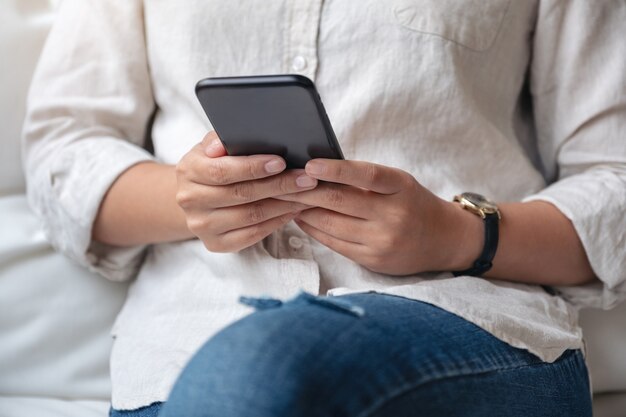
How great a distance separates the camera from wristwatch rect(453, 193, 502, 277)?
83 centimetres

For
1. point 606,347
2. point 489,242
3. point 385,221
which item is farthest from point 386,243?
point 606,347

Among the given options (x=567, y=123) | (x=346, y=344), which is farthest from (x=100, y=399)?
(x=567, y=123)

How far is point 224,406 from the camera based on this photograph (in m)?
0.54

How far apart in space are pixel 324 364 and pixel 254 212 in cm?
24

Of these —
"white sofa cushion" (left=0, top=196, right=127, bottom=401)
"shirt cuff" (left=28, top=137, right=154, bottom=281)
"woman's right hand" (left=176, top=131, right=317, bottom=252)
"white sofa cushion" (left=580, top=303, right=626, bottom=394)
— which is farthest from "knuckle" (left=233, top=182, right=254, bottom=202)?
"white sofa cushion" (left=580, top=303, right=626, bottom=394)

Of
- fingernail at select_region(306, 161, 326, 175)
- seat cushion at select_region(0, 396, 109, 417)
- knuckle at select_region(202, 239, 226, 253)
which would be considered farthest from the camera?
seat cushion at select_region(0, 396, 109, 417)

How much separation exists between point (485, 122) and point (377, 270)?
0.22 m

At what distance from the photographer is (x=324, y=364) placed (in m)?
0.56

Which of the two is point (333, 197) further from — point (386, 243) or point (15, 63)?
point (15, 63)

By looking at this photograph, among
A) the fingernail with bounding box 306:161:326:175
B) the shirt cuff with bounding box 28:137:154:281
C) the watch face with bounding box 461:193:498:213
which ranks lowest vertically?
the shirt cuff with bounding box 28:137:154:281

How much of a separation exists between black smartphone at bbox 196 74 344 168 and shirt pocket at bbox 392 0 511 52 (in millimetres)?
228

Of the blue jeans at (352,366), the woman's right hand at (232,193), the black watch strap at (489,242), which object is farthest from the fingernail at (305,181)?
the black watch strap at (489,242)

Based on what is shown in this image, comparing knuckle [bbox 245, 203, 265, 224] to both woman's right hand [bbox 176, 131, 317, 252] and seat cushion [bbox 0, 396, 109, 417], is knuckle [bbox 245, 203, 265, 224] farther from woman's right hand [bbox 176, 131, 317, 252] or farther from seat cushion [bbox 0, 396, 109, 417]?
seat cushion [bbox 0, 396, 109, 417]

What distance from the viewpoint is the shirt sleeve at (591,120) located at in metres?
0.85
